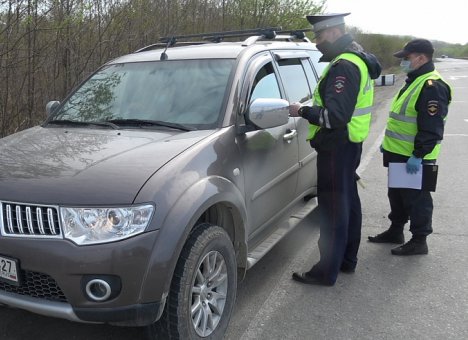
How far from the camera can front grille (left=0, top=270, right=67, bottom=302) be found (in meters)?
2.38

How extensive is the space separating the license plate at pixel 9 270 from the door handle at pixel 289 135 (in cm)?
223

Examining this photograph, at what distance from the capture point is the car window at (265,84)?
3.66 m

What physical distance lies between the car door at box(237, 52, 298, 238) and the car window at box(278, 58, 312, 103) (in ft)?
0.68

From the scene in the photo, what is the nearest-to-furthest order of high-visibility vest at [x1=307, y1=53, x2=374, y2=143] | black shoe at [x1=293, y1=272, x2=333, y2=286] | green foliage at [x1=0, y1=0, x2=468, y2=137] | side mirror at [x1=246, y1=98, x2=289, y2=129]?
1. side mirror at [x1=246, y1=98, x2=289, y2=129]
2. high-visibility vest at [x1=307, y1=53, x2=374, y2=143]
3. black shoe at [x1=293, y1=272, x2=333, y2=286]
4. green foliage at [x1=0, y1=0, x2=468, y2=137]

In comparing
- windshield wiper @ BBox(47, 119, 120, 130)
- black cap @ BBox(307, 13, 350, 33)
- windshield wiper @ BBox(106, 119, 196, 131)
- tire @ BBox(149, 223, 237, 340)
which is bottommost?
tire @ BBox(149, 223, 237, 340)

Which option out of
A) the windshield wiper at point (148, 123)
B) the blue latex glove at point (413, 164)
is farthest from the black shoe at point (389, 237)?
the windshield wiper at point (148, 123)

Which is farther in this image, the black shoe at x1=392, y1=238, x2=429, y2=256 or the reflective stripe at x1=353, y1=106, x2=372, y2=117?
the black shoe at x1=392, y1=238, x2=429, y2=256

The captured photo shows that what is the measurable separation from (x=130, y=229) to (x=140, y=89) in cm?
164

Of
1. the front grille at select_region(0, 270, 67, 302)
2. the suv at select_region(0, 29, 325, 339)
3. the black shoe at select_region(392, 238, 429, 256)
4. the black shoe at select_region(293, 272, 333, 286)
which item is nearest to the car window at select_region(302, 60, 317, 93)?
the suv at select_region(0, 29, 325, 339)

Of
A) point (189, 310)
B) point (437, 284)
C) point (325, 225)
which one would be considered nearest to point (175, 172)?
point (189, 310)

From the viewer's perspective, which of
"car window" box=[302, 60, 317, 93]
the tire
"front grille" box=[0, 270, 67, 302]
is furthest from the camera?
"car window" box=[302, 60, 317, 93]

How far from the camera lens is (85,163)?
2668mm

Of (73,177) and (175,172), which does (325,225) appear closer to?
(175,172)

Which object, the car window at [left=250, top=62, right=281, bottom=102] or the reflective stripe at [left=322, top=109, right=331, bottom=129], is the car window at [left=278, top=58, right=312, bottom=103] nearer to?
the car window at [left=250, top=62, right=281, bottom=102]
